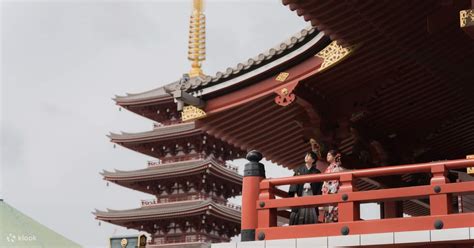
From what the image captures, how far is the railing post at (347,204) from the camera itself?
872cm

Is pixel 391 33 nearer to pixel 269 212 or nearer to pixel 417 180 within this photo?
pixel 269 212

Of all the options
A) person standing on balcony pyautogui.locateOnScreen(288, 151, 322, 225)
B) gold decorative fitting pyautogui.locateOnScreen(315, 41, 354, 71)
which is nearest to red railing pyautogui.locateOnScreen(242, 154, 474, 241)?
person standing on balcony pyautogui.locateOnScreen(288, 151, 322, 225)

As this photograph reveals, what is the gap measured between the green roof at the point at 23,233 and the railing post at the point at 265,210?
141 ft

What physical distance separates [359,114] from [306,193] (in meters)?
2.13

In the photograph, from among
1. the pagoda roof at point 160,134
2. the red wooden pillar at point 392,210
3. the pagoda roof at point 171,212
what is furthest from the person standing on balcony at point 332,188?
→ the pagoda roof at point 160,134

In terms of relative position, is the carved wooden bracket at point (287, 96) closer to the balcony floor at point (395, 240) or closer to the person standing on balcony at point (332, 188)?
the person standing on balcony at point (332, 188)

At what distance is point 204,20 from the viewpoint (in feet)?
140

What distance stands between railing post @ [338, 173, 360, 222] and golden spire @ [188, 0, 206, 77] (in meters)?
31.2

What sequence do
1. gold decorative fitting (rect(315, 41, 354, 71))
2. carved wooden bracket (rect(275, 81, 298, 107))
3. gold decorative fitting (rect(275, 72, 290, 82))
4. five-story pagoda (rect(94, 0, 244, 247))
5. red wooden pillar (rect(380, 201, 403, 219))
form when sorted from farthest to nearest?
1. five-story pagoda (rect(94, 0, 244, 247))
2. red wooden pillar (rect(380, 201, 403, 219))
3. gold decorative fitting (rect(275, 72, 290, 82))
4. carved wooden bracket (rect(275, 81, 298, 107))
5. gold decorative fitting (rect(315, 41, 354, 71))

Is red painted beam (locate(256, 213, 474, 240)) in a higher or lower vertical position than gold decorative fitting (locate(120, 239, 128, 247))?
lower

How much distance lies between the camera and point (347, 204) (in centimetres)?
879

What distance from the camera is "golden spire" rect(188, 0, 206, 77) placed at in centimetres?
4053

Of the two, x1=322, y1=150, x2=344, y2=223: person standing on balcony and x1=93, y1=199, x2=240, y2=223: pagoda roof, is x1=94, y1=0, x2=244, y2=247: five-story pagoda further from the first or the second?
x1=322, y1=150, x2=344, y2=223: person standing on balcony

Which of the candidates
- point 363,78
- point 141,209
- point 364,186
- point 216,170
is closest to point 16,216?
point 141,209
